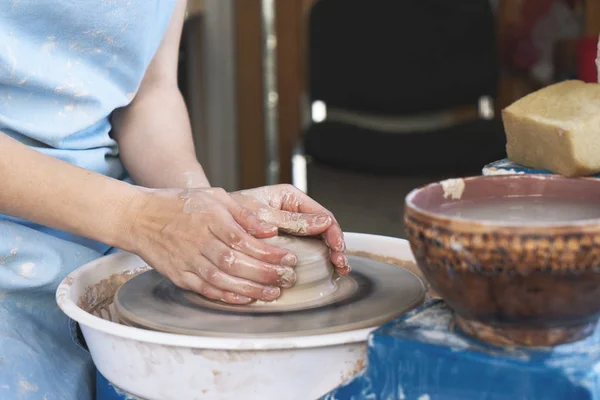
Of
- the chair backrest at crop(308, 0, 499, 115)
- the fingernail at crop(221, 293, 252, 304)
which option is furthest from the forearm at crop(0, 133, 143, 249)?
the chair backrest at crop(308, 0, 499, 115)

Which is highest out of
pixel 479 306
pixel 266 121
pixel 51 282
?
pixel 479 306

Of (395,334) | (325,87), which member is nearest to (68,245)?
(395,334)

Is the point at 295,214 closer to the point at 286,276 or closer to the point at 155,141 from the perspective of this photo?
the point at 286,276

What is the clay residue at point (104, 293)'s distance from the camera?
3.40 feet

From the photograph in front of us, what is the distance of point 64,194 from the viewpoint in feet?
3.21

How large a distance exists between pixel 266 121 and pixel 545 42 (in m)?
1.34

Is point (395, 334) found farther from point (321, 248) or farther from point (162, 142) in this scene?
point (162, 142)

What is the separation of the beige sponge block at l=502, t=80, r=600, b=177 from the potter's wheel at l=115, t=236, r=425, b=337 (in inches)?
9.0

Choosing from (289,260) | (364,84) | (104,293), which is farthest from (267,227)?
(364,84)

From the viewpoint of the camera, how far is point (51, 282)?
1.06m

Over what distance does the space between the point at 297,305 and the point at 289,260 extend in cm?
6

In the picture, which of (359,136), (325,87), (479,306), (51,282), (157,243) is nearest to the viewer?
(479,306)

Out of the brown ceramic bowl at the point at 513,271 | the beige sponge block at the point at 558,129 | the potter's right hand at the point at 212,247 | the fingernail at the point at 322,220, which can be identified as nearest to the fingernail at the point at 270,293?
the potter's right hand at the point at 212,247

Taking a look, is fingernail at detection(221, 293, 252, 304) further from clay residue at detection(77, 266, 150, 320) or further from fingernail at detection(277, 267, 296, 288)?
clay residue at detection(77, 266, 150, 320)
